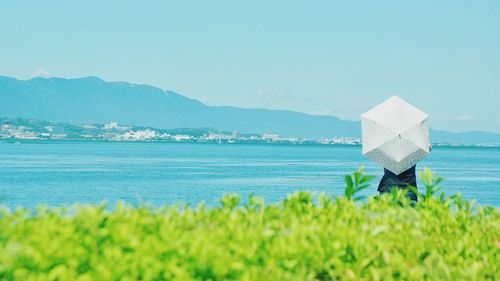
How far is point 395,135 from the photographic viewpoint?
9.80m

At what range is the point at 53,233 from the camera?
15.9 feet

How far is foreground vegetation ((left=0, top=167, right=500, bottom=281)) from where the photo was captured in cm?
420

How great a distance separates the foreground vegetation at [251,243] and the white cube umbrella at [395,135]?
3.23 metres

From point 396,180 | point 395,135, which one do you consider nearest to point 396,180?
point 396,180

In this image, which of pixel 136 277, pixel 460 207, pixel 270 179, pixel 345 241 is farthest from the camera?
pixel 270 179

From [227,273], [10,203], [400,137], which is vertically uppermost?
[400,137]

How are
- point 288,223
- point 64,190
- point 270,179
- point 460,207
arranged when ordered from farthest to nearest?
1. point 270,179
2. point 64,190
3. point 460,207
4. point 288,223

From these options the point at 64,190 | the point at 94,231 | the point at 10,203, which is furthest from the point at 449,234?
the point at 64,190

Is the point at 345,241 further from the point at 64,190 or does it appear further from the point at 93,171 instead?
the point at 93,171

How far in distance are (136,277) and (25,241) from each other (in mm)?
995

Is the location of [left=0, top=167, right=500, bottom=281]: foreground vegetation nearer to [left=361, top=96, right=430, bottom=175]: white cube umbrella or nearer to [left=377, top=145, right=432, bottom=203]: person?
[left=361, top=96, right=430, bottom=175]: white cube umbrella

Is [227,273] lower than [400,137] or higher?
lower

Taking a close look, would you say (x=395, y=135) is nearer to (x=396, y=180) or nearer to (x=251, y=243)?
(x=396, y=180)

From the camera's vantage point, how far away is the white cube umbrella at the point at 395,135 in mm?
9703
